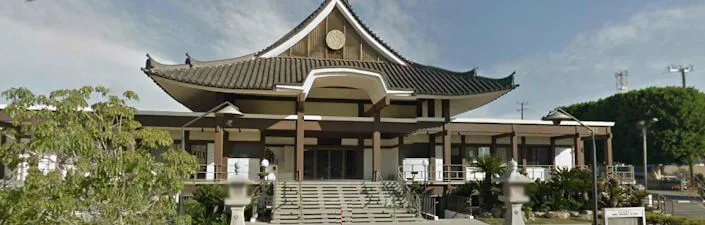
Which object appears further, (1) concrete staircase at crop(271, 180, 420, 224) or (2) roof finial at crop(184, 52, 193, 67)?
(2) roof finial at crop(184, 52, 193, 67)

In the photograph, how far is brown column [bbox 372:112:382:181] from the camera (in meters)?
22.2

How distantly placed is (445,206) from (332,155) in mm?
6872

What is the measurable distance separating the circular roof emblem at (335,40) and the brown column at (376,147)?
474cm

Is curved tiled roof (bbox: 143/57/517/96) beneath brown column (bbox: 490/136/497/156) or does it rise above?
above

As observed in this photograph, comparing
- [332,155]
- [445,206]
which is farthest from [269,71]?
[445,206]

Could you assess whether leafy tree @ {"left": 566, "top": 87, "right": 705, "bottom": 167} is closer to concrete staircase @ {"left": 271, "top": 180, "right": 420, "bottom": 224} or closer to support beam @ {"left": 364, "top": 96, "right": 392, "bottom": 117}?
support beam @ {"left": 364, "top": 96, "right": 392, "bottom": 117}

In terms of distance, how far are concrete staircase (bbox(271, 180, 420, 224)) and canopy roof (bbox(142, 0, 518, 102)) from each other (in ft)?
16.6


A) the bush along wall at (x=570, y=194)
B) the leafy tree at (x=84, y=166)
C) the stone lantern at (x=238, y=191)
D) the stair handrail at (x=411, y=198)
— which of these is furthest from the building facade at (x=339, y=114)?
the stone lantern at (x=238, y=191)

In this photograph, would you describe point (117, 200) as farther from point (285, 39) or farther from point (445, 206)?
point (285, 39)

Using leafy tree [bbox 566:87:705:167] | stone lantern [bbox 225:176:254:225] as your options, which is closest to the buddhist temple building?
stone lantern [bbox 225:176:254:225]

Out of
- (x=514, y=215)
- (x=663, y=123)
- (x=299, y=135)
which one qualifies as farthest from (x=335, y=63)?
(x=663, y=123)

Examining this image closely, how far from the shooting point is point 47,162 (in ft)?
27.5

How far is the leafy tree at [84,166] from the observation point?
7152mm

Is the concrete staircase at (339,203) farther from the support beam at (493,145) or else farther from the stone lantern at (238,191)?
the stone lantern at (238,191)
